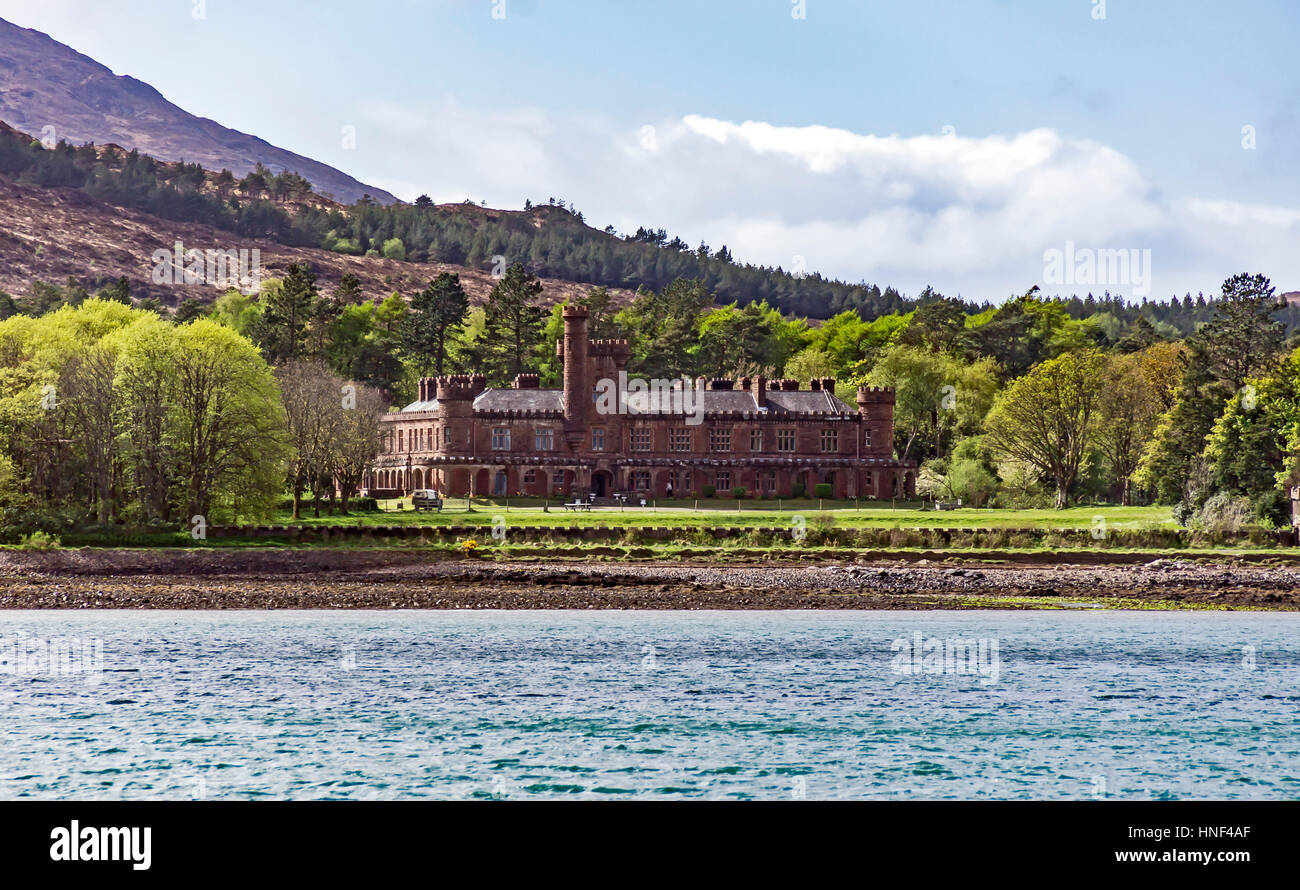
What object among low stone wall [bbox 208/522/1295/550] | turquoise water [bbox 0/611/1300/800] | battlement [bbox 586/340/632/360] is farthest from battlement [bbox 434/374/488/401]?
turquoise water [bbox 0/611/1300/800]

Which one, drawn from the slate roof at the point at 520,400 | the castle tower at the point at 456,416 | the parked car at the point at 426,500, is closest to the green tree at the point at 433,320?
the slate roof at the point at 520,400

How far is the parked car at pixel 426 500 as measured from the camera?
78.9 m

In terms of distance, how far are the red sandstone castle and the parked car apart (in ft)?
44.2

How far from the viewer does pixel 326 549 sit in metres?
57.5

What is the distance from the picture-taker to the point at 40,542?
55344 mm

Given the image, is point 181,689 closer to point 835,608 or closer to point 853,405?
point 835,608

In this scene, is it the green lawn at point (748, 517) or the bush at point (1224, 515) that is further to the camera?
the green lawn at point (748, 517)

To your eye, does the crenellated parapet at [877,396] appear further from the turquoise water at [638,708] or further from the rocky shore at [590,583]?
the turquoise water at [638,708]

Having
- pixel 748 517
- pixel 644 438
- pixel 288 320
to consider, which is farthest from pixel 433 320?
pixel 748 517

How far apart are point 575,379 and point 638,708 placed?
7081cm

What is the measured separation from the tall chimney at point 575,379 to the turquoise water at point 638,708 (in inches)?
2155

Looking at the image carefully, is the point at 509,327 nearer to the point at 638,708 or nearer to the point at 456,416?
the point at 456,416

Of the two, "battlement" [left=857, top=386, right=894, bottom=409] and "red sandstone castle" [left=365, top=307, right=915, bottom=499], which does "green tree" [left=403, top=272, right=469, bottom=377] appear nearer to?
"red sandstone castle" [left=365, top=307, right=915, bottom=499]
